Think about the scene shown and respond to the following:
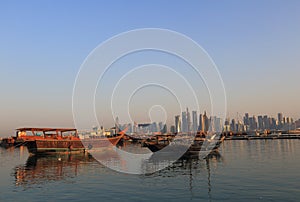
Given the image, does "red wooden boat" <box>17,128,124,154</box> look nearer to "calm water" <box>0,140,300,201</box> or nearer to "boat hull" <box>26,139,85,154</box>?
"boat hull" <box>26,139,85,154</box>

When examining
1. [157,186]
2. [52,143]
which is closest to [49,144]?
[52,143]

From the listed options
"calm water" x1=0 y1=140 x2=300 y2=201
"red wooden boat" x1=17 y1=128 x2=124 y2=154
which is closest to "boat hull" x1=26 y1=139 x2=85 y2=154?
"red wooden boat" x1=17 y1=128 x2=124 y2=154

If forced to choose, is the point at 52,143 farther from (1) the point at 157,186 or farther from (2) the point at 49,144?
(1) the point at 157,186

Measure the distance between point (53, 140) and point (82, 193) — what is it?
159 ft

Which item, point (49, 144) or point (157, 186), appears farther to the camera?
point (49, 144)

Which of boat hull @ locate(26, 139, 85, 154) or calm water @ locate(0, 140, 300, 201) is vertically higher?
boat hull @ locate(26, 139, 85, 154)

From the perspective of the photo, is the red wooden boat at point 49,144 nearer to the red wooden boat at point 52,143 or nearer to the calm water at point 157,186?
the red wooden boat at point 52,143

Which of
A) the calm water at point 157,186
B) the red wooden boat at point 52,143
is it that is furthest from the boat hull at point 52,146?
the calm water at point 157,186

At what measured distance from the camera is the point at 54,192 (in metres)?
29.5

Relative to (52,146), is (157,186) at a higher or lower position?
lower

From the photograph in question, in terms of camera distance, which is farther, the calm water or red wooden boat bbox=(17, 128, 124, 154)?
red wooden boat bbox=(17, 128, 124, 154)

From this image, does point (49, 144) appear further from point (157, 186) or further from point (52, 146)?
point (157, 186)

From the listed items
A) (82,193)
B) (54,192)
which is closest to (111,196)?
(82,193)

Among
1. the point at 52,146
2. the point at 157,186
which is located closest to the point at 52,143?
the point at 52,146
